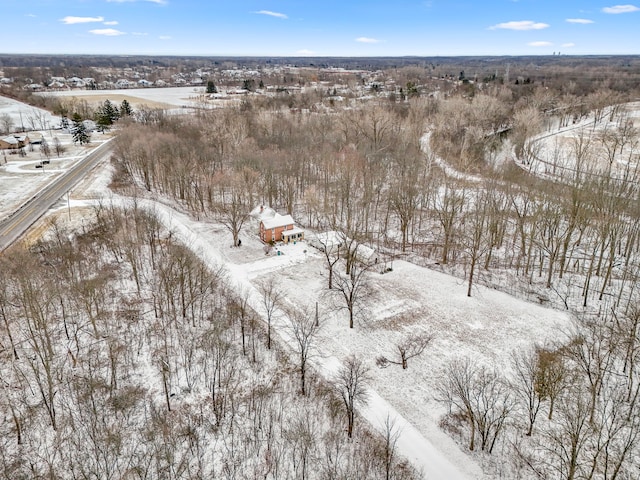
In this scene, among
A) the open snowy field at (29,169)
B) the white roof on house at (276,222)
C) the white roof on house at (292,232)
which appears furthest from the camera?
the open snowy field at (29,169)

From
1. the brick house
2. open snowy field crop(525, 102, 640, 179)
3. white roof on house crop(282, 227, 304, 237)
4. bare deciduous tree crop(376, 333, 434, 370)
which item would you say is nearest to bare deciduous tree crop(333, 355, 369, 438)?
bare deciduous tree crop(376, 333, 434, 370)

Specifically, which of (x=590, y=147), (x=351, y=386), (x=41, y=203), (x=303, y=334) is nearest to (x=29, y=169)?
(x=41, y=203)

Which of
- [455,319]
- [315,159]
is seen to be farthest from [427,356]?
[315,159]

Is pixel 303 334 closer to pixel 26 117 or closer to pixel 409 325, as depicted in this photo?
pixel 409 325

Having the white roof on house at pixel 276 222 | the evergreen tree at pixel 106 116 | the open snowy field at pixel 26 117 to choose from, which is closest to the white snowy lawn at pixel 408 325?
the white roof on house at pixel 276 222

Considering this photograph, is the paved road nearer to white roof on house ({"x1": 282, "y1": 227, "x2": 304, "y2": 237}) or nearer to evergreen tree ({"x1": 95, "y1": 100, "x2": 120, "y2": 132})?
white roof on house ({"x1": 282, "y1": 227, "x2": 304, "y2": 237})

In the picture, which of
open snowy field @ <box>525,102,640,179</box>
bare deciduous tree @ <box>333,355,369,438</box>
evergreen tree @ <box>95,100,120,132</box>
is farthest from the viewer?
evergreen tree @ <box>95,100,120,132</box>

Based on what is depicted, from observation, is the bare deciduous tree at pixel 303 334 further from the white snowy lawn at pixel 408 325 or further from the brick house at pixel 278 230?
the brick house at pixel 278 230

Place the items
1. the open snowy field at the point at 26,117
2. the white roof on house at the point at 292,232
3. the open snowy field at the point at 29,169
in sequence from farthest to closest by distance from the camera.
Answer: the open snowy field at the point at 26,117 < the open snowy field at the point at 29,169 < the white roof on house at the point at 292,232
